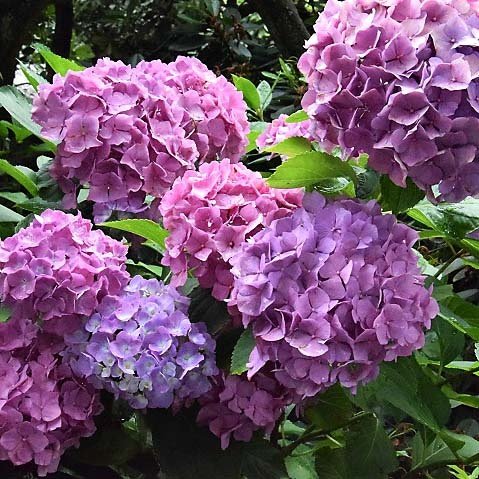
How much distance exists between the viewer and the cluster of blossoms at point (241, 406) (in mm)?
659

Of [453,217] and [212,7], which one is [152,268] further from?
[212,7]

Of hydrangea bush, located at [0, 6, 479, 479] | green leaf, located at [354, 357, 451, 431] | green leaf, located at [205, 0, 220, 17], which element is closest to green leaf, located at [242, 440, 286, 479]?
hydrangea bush, located at [0, 6, 479, 479]

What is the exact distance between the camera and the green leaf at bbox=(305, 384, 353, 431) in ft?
2.49

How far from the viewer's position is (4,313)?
0.67m

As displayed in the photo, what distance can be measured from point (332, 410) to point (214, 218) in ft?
0.78

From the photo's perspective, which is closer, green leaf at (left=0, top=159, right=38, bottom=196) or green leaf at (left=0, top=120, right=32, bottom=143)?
green leaf at (left=0, top=159, right=38, bottom=196)

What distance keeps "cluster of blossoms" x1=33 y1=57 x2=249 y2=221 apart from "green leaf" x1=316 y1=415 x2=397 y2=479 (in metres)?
0.30

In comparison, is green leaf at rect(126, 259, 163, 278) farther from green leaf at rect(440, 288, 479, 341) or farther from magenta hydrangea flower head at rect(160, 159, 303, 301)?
green leaf at rect(440, 288, 479, 341)

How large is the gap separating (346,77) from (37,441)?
383mm

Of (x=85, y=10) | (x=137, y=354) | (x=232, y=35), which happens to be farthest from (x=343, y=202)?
(x=85, y=10)

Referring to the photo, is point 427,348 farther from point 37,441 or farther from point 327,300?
point 37,441

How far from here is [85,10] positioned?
2.73 metres

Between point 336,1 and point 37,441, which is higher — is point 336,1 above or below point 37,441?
above

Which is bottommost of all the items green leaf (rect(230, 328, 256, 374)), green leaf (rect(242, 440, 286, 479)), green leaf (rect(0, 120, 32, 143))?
green leaf (rect(242, 440, 286, 479))
